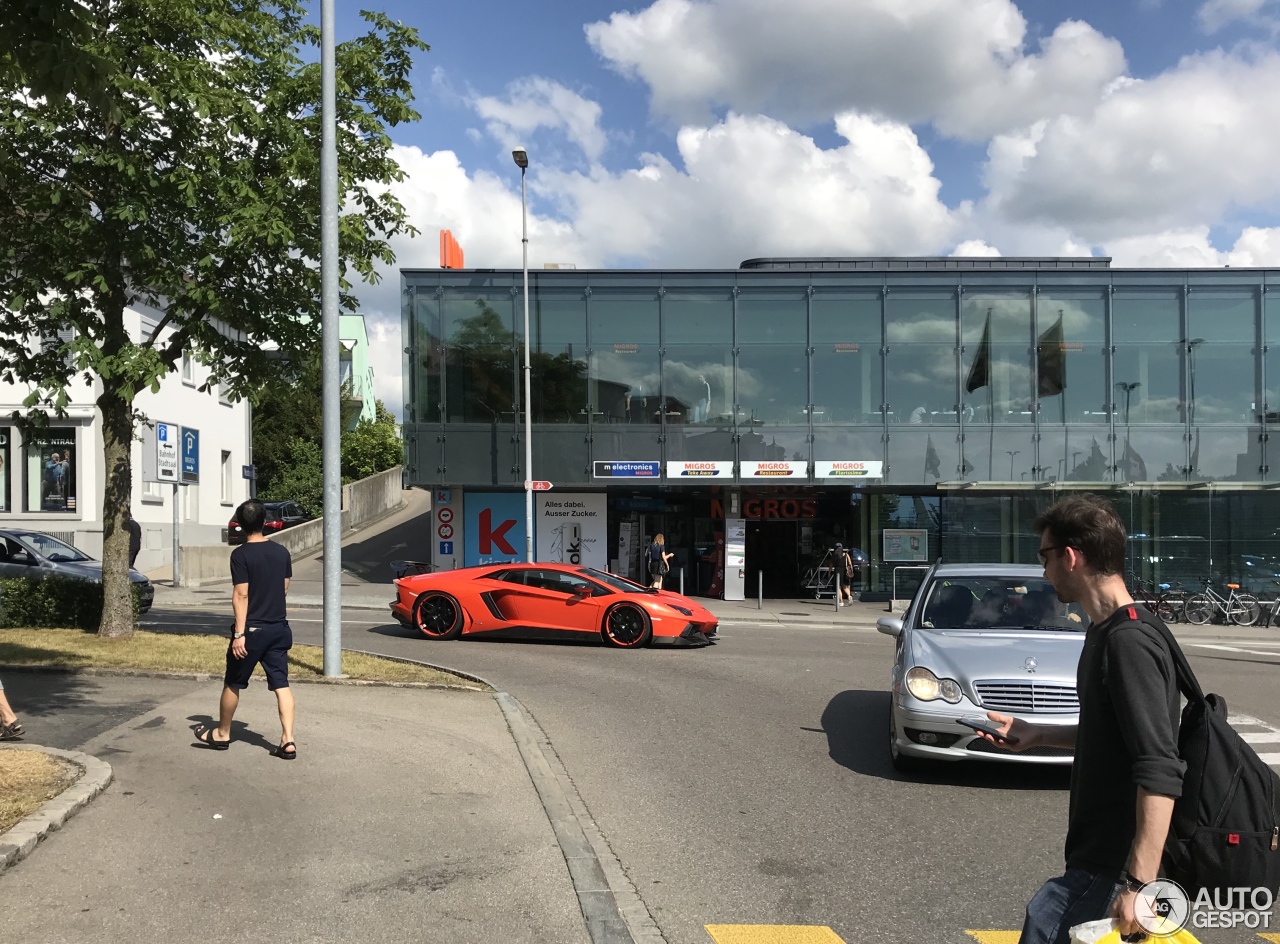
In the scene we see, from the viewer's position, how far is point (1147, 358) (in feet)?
101

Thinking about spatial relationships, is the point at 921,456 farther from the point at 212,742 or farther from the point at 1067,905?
the point at 1067,905

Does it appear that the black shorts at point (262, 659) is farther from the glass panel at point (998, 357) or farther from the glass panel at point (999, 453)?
the glass panel at point (998, 357)

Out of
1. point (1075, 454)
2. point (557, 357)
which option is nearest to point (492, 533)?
point (557, 357)

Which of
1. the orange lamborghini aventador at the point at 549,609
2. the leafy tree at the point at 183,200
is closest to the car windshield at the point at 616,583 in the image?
the orange lamborghini aventador at the point at 549,609

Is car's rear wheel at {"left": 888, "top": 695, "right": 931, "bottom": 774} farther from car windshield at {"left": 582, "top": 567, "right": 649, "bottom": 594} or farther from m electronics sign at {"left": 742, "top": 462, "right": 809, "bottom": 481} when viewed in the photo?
m electronics sign at {"left": 742, "top": 462, "right": 809, "bottom": 481}

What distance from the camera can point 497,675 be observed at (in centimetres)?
1341

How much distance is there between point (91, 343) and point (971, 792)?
10077 mm

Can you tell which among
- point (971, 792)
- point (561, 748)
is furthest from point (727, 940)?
point (561, 748)

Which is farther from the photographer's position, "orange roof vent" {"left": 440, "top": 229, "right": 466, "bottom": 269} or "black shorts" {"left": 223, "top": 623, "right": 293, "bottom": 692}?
"orange roof vent" {"left": 440, "top": 229, "right": 466, "bottom": 269}

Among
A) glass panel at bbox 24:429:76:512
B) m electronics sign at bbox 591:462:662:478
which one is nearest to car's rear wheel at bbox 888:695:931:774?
m electronics sign at bbox 591:462:662:478

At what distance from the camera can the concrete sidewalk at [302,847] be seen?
481 cm

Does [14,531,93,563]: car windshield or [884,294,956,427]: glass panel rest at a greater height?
[884,294,956,427]: glass panel

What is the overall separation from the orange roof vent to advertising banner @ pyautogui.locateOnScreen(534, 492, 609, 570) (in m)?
7.49

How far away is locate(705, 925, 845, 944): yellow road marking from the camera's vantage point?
4832 millimetres
